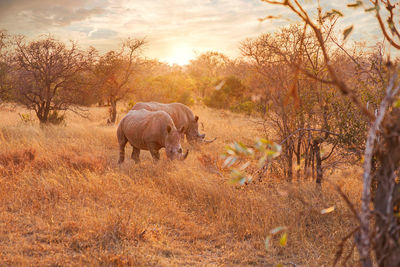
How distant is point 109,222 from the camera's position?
15.0ft

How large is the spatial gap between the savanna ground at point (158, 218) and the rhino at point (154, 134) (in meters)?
0.94

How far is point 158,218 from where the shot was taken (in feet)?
16.5

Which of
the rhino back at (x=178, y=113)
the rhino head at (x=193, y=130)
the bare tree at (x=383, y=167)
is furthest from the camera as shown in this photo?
the rhino head at (x=193, y=130)

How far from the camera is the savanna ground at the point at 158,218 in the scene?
13.3ft

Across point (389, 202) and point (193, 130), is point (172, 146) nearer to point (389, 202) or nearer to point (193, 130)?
point (193, 130)

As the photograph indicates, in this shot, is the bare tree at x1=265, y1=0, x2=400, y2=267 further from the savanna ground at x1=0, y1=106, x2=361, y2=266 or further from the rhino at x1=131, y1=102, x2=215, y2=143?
the rhino at x1=131, y1=102, x2=215, y2=143

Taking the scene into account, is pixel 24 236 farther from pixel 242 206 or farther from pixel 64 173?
pixel 242 206

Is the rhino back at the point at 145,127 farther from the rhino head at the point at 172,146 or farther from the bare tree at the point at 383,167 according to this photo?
the bare tree at the point at 383,167

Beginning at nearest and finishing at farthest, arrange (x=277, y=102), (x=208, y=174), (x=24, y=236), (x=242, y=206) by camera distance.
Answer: (x=24, y=236) → (x=242, y=206) → (x=277, y=102) → (x=208, y=174)

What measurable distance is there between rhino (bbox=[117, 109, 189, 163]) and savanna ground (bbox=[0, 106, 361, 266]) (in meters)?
0.94

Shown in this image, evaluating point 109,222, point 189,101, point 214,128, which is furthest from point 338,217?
point 189,101

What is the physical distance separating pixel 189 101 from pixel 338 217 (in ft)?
72.8

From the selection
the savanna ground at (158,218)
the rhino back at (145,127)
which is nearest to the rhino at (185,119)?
the rhino back at (145,127)

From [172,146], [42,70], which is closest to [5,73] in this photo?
[42,70]
